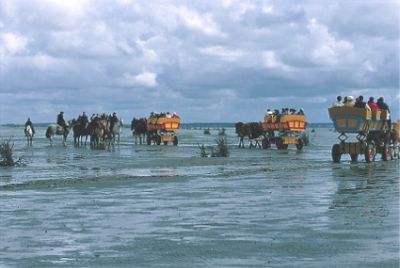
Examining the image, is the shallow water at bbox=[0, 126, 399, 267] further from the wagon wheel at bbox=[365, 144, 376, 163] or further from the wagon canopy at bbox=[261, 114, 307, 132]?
the wagon canopy at bbox=[261, 114, 307, 132]

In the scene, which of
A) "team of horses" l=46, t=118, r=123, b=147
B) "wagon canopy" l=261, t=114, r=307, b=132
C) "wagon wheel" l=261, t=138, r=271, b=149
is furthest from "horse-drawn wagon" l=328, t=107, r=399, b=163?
"team of horses" l=46, t=118, r=123, b=147

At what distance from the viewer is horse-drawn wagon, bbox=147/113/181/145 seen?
49719 mm

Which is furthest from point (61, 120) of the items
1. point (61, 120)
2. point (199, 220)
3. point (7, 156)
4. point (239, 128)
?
point (199, 220)

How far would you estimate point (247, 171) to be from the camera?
2412 cm

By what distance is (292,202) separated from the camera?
14.8 m

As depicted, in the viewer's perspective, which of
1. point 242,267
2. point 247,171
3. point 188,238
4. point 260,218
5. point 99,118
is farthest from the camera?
point 99,118

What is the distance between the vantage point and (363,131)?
28219 millimetres

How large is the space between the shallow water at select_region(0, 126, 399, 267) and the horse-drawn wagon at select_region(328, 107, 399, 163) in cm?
550

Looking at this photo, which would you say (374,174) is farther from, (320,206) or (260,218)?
(260,218)

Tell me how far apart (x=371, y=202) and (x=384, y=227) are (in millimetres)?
3534

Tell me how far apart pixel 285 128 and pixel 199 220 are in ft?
103

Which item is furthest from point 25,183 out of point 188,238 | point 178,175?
point 188,238

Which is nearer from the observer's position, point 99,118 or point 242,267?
point 242,267

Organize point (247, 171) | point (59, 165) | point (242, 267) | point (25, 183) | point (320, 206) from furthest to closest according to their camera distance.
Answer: point (59, 165)
point (247, 171)
point (25, 183)
point (320, 206)
point (242, 267)
